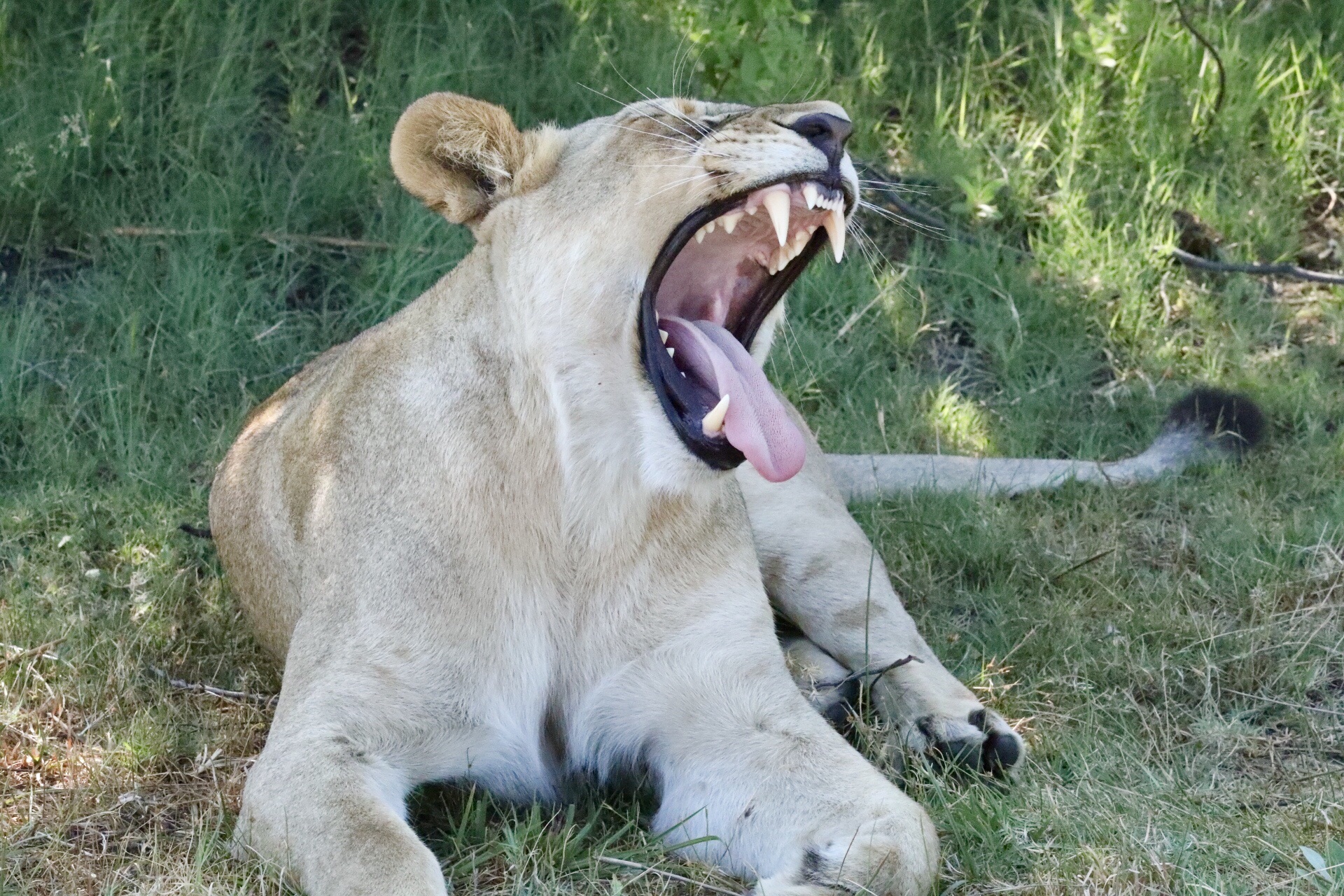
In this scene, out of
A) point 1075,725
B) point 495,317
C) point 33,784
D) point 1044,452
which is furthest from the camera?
point 1044,452

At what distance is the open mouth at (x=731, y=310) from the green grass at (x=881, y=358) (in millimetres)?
593

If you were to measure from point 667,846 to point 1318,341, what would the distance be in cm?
294

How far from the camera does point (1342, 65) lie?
525cm

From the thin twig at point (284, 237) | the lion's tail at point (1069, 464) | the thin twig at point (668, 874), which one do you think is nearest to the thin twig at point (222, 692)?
the thin twig at point (668, 874)

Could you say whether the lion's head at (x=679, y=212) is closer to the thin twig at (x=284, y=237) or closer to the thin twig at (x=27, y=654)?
the thin twig at (x=27, y=654)

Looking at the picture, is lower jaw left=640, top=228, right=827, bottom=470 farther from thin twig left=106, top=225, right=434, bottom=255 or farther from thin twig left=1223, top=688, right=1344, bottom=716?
thin twig left=106, top=225, right=434, bottom=255

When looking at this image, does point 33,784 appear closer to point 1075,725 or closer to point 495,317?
point 495,317

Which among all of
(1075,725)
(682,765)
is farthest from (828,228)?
(1075,725)

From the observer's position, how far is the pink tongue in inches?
92.4

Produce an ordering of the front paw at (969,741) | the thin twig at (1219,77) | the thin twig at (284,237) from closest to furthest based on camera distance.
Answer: the front paw at (969,741) < the thin twig at (284,237) < the thin twig at (1219,77)

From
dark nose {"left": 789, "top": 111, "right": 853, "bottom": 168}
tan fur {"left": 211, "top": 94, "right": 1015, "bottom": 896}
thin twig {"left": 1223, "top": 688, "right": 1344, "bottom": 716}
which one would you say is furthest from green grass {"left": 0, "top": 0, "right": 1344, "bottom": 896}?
dark nose {"left": 789, "top": 111, "right": 853, "bottom": 168}

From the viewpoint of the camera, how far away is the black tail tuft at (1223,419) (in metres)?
3.86

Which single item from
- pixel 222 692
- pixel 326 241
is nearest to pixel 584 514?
pixel 222 692

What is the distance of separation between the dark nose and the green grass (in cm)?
96
